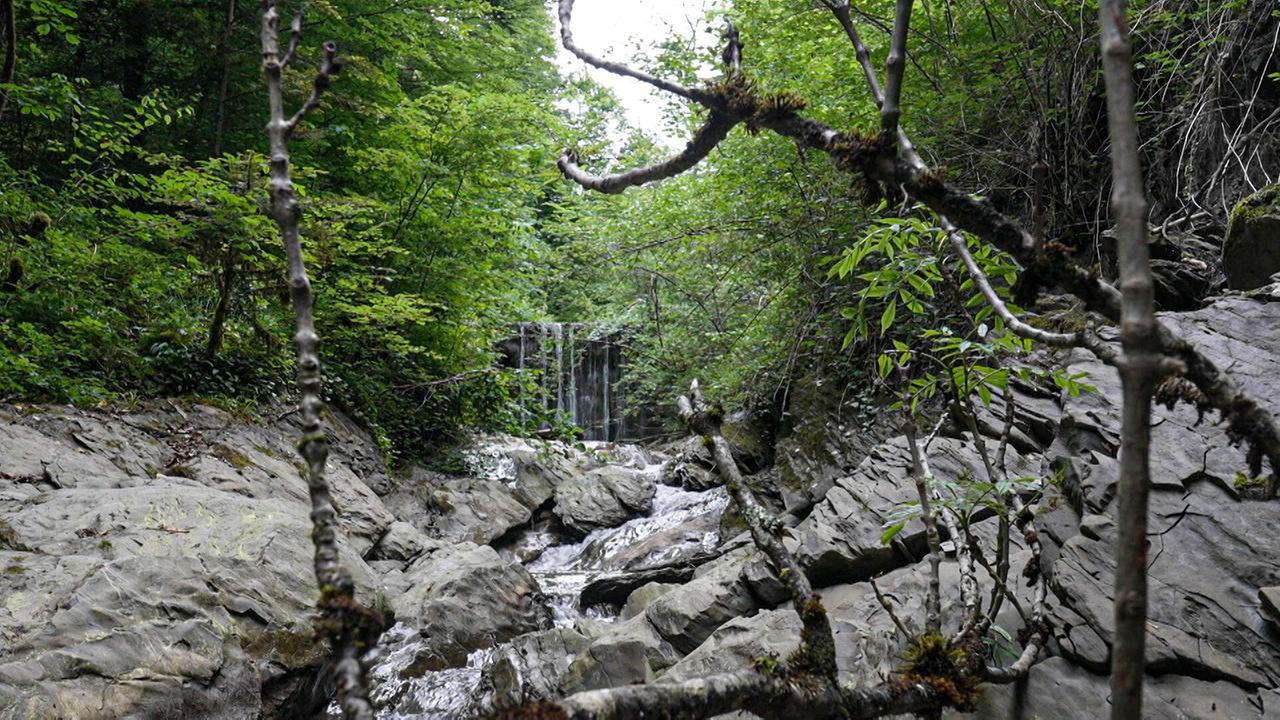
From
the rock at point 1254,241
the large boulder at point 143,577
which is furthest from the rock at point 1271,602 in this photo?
the large boulder at point 143,577

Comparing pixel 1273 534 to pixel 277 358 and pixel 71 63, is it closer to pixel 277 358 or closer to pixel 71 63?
pixel 277 358

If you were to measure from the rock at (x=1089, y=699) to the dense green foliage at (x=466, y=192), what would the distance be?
5.16ft

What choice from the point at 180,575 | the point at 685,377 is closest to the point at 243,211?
the point at 180,575

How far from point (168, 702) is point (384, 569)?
3657 mm

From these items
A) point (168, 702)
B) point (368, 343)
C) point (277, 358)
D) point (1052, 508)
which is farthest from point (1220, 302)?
point (368, 343)

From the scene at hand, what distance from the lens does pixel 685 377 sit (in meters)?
13.1

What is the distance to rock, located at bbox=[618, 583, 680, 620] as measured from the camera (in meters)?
7.66

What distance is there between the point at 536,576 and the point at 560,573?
15.1 inches

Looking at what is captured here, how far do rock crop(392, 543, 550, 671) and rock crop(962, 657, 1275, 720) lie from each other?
508cm

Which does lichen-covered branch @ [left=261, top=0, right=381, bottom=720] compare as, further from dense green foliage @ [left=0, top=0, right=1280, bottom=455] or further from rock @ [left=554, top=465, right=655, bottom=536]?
rock @ [left=554, top=465, right=655, bottom=536]

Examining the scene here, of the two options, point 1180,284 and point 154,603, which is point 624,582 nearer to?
point 154,603

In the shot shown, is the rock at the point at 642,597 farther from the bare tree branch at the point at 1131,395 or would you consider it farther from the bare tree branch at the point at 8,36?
the bare tree branch at the point at 8,36

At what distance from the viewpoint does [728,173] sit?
867 centimetres

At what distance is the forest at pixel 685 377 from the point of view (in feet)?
6.54
